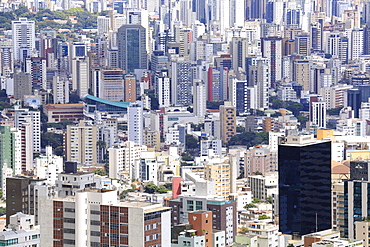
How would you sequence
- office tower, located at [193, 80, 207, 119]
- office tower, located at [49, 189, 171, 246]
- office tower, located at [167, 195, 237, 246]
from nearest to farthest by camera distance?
office tower, located at [49, 189, 171, 246] → office tower, located at [167, 195, 237, 246] → office tower, located at [193, 80, 207, 119]

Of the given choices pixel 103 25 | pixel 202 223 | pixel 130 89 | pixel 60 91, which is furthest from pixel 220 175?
pixel 103 25

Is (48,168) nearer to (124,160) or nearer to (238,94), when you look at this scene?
(124,160)

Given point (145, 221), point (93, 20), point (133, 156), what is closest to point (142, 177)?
point (133, 156)

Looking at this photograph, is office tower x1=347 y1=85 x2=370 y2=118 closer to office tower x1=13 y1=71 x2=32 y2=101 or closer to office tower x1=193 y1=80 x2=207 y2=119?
office tower x1=193 y1=80 x2=207 y2=119

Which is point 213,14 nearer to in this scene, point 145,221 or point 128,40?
point 128,40

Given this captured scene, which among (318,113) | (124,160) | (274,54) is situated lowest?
(318,113)

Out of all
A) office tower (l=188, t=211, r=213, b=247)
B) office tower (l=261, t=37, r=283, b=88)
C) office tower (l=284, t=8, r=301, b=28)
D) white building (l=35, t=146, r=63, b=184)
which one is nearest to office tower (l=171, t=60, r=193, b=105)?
office tower (l=261, t=37, r=283, b=88)

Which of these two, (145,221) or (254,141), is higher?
(145,221)
